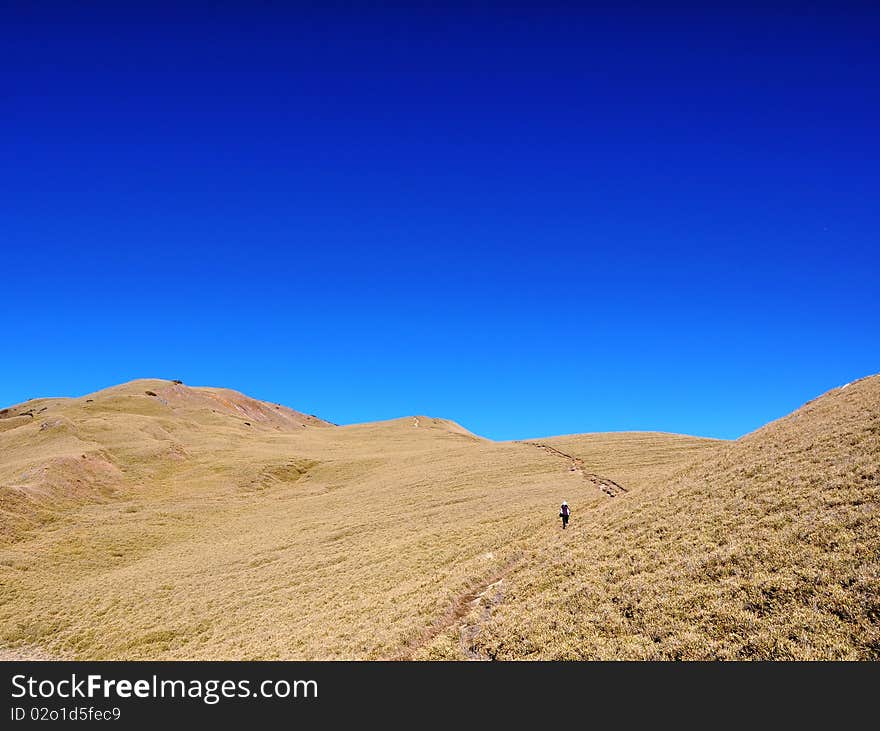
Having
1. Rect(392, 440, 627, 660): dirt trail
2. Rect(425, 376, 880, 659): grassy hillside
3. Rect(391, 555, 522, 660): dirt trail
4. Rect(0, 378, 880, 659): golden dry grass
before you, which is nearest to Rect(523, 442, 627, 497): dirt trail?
Rect(0, 378, 880, 659): golden dry grass

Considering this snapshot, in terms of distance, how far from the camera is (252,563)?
3922 centimetres

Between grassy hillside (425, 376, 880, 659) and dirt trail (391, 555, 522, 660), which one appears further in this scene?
dirt trail (391, 555, 522, 660)

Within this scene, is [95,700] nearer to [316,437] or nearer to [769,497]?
[769,497]

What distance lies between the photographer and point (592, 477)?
48.3 m

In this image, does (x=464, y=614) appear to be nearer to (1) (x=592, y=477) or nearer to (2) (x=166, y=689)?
(2) (x=166, y=689)

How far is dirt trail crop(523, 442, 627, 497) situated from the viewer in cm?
4048

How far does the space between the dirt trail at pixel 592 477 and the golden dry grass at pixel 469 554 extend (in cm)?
121

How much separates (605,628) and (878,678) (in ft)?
22.7

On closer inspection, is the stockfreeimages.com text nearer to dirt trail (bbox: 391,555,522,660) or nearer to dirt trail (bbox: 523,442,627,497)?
dirt trail (bbox: 391,555,522,660)

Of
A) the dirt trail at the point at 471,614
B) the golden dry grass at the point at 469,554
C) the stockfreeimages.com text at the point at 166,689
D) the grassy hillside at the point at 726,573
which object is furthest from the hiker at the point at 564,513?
the stockfreeimages.com text at the point at 166,689

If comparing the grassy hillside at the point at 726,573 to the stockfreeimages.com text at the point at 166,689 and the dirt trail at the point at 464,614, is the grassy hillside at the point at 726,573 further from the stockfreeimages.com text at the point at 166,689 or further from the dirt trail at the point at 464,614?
the stockfreeimages.com text at the point at 166,689

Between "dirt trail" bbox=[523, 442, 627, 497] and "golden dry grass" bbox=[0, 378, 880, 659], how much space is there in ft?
3.98

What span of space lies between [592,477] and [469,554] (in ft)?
75.9

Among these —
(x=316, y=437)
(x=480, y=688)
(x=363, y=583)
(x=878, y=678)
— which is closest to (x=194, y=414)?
(x=316, y=437)
